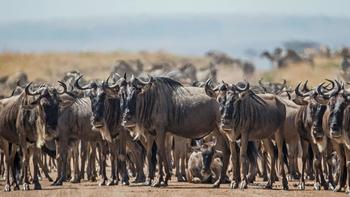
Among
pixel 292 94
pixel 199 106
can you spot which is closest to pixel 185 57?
pixel 292 94

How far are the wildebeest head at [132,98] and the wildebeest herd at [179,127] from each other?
0.02 meters

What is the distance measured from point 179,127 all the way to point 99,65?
46.5m

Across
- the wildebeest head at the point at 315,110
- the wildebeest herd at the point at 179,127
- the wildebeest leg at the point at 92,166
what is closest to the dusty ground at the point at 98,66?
the wildebeest leg at the point at 92,166

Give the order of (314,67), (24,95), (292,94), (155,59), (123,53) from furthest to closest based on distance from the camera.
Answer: (123,53) → (155,59) → (314,67) → (292,94) → (24,95)

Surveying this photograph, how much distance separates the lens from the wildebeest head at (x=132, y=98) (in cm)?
2142

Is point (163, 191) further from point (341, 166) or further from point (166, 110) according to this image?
point (341, 166)

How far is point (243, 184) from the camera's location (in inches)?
797

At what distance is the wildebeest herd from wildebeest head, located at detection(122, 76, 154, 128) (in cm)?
2

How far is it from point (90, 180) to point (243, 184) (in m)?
5.09

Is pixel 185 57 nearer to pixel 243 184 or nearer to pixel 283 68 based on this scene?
pixel 283 68

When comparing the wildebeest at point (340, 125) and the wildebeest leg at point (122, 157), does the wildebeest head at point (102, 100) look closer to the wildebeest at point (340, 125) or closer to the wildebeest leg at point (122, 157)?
the wildebeest leg at point (122, 157)

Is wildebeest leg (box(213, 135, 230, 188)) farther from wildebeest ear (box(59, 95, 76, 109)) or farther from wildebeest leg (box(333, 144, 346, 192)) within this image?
wildebeest ear (box(59, 95, 76, 109))

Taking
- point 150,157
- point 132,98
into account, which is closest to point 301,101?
point 150,157

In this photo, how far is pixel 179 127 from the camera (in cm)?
2186
